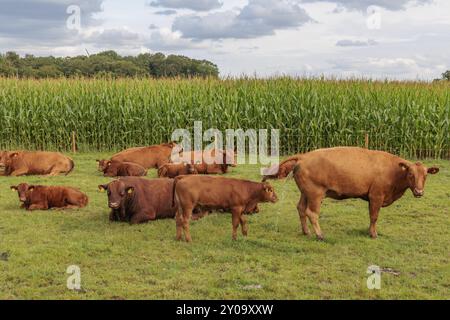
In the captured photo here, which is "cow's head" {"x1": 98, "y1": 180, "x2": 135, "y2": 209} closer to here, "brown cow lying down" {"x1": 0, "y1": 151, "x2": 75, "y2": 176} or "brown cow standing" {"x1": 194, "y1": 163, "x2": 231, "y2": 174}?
"brown cow standing" {"x1": 194, "y1": 163, "x2": 231, "y2": 174}

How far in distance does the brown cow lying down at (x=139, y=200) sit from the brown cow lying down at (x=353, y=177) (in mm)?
2507

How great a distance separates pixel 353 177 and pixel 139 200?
363cm

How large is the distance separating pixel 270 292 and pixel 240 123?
1401 cm

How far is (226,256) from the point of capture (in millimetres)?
7750

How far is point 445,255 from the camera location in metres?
8.05

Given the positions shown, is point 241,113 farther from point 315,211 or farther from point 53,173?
point 315,211

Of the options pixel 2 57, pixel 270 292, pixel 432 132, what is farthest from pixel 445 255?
pixel 2 57

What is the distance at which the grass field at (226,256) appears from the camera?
6.50 meters

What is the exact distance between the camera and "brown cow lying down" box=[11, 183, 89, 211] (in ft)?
35.6

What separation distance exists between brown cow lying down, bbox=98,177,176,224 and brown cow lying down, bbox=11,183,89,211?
1440 millimetres

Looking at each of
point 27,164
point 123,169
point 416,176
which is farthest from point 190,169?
point 416,176
